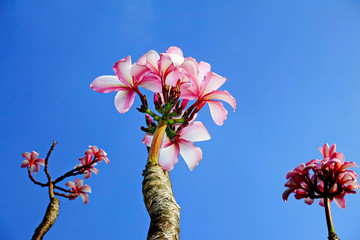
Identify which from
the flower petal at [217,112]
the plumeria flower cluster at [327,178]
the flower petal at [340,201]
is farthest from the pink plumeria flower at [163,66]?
the flower petal at [340,201]

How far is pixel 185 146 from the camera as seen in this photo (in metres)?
1.68

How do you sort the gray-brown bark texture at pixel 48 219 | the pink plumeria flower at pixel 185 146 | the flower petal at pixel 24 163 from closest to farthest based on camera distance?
1. the pink plumeria flower at pixel 185 146
2. the gray-brown bark texture at pixel 48 219
3. the flower petal at pixel 24 163

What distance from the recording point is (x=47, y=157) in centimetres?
350

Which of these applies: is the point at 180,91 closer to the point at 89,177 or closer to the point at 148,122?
the point at 148,122

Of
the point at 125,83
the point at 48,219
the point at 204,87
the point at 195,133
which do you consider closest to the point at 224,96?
the point at 204,87

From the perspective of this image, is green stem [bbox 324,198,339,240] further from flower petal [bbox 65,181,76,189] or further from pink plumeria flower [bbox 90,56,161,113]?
flower petal [bbox 65,181,76,189]

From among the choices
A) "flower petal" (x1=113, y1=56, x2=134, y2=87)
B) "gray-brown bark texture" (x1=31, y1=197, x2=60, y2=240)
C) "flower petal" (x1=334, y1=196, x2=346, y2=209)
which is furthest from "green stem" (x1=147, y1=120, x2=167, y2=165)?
"gray-brown bark texture" (x1=31, y1=197, x2=60, y2=240)

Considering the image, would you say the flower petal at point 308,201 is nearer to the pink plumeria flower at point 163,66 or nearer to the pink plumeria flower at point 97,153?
the pink plumeria flower at point 163,66

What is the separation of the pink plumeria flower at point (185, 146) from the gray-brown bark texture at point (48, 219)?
1907mm

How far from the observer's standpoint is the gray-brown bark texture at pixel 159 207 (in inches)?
36.9

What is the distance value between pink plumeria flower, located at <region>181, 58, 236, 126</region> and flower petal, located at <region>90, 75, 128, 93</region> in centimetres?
37

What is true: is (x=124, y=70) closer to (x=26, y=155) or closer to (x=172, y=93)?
(x=172, y=93)

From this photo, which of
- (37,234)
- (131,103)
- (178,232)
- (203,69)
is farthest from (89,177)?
(178,232)

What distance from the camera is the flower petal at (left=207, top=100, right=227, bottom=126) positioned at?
1.62 meters
